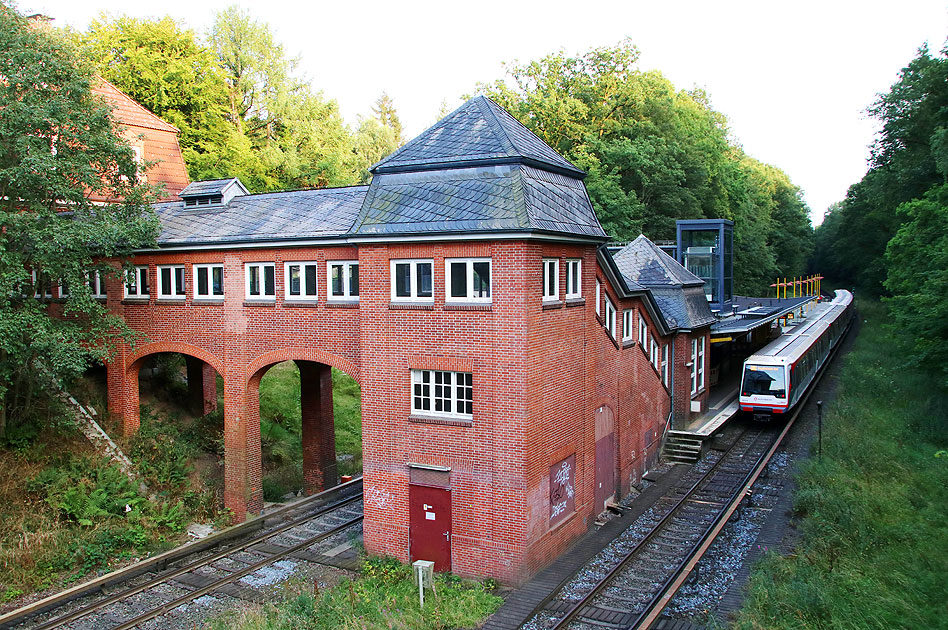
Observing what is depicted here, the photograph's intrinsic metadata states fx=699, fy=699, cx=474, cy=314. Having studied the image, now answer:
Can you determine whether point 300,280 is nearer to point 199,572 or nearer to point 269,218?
point 269,218

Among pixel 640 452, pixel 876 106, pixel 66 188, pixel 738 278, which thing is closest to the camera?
pixel 66 188

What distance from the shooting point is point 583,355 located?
16.1 metres

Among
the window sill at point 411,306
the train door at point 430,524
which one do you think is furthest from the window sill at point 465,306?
the train door at point 430,524

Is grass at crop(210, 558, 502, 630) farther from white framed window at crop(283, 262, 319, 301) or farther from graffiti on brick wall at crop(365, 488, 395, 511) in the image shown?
white framed window at crop(283, 262, 319, 301)

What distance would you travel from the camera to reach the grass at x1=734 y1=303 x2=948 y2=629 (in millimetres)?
10461

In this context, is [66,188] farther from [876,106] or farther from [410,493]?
[876,106]

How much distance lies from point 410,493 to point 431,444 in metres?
1.19

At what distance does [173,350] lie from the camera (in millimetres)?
18703

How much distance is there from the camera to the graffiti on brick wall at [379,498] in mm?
14719

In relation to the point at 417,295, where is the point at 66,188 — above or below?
above

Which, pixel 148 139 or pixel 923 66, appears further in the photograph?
pixel 923 66

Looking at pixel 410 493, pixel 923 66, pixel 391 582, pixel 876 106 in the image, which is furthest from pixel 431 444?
pixel 876 106

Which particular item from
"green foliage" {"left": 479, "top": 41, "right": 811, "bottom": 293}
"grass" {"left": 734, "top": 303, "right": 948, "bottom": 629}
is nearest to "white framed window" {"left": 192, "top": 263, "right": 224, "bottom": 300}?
"grass" {"left": 734, "top": 303, "right": 948, "bottom": 629}

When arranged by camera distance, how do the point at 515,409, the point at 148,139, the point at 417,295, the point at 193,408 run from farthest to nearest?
the point at 148,139
the point at 193,408
the point at 417,295
the point at 515,409
